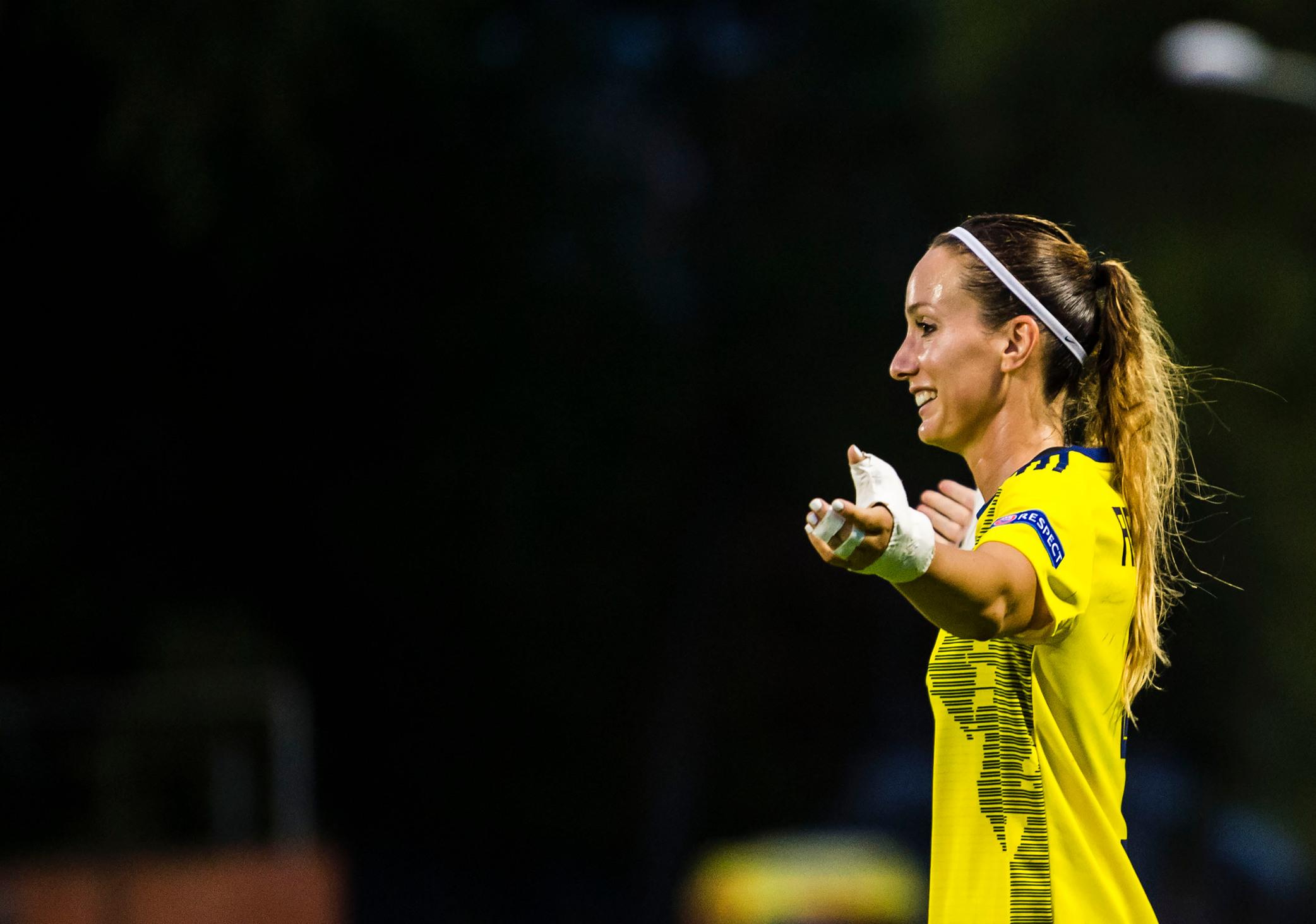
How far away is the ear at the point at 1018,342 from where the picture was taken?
417cm

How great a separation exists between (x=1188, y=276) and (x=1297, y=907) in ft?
30.6

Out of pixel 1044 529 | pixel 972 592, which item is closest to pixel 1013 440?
pixel 1044 529

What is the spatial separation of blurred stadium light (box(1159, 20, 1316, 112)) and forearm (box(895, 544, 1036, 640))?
14408mm

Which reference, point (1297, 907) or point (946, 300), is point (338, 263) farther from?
point (946, 300)

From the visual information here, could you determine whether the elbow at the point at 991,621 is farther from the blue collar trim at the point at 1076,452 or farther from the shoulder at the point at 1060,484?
the blue collar trim at the point at 1076,452

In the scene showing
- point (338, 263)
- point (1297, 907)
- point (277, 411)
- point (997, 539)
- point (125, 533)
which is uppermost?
point (338, 263)

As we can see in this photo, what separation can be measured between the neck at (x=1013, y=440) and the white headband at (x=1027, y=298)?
16 cm

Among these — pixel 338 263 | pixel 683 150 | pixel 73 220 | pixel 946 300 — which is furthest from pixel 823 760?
pixel 946 300

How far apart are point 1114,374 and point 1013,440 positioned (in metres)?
0.29

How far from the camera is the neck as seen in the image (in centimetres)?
417

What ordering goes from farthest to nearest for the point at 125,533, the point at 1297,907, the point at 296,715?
1. the point at 1297,907
2. the point at 125,533
3. the point at 296,715

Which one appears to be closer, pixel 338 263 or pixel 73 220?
pixel 73 220

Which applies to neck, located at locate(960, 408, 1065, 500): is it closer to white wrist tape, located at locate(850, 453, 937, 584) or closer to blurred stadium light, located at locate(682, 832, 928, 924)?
white wrist tape, located at locate(850, 453, 937, 584)

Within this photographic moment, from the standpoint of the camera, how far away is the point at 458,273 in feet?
77.8
